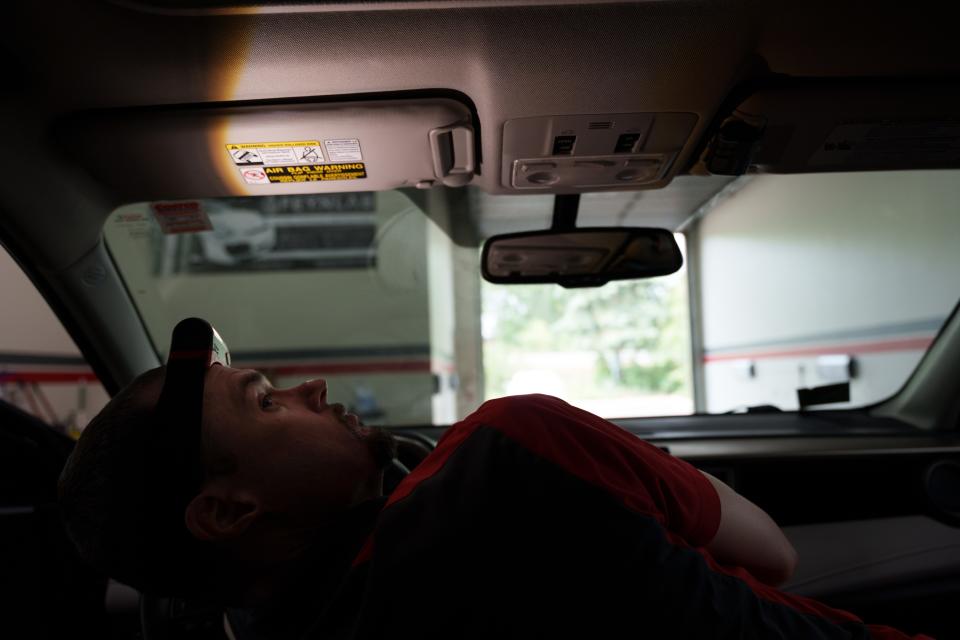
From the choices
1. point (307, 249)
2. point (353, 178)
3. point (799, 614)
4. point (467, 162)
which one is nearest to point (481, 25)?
point (467, 162)

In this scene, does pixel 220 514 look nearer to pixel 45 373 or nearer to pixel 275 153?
pixel 275 153

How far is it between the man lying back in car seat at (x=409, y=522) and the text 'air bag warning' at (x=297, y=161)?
2.46 ft

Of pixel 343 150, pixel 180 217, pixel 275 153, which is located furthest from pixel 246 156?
pixel 180 217

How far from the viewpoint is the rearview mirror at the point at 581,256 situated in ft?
8.63

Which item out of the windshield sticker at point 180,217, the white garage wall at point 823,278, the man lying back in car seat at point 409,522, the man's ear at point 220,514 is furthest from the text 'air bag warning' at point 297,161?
the white garage wall at point 823,278

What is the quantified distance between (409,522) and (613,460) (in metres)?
0.36

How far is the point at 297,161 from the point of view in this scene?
2033 millimetres

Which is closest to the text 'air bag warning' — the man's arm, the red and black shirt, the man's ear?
the man's ear

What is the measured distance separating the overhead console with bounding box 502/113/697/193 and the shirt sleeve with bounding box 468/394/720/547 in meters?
1.01

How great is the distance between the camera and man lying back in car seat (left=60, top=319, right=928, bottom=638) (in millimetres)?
948

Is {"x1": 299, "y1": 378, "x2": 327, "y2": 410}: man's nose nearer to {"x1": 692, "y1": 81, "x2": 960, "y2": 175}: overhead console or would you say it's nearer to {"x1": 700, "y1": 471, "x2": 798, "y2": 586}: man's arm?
{"x1": 700, "y1": 471, "x2": 798, "y2": 586}: man's arm

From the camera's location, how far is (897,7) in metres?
1.56

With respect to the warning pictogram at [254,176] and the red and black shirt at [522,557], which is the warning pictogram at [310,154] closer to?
the warning pictogram at [254,176]

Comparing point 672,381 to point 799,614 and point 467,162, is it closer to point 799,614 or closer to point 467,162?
point 467,162
